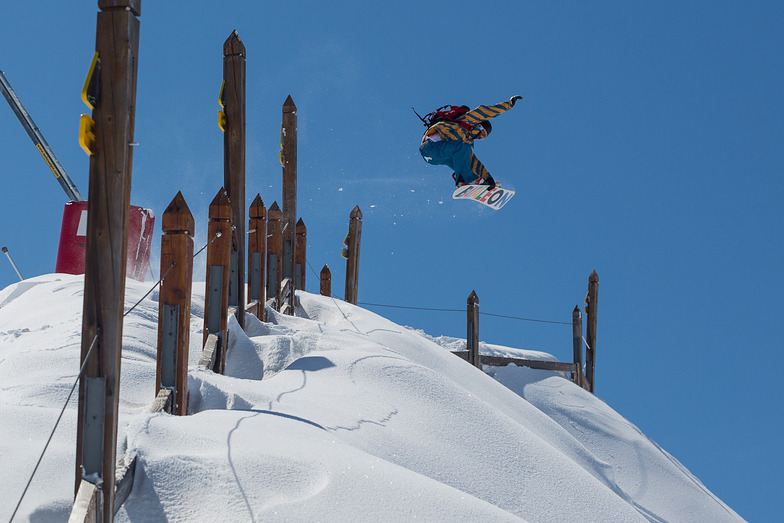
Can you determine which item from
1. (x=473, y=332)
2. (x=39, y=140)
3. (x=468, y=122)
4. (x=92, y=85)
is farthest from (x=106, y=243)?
(x=39, y=140)

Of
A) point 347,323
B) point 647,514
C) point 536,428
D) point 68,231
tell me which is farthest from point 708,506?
point 68,231

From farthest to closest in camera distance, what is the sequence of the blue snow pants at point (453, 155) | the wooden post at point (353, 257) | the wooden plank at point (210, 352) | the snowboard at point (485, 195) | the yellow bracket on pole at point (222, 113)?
the wooden post at point (353, 257) → the snowboard at point (485, 195) → the blue snow pants at point (453, 155) → the yellow bracket on pole at point (222, 113) → the wooden plank at point (210, 352)

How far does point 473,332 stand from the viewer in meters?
10.7

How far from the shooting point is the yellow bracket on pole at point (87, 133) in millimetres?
2758

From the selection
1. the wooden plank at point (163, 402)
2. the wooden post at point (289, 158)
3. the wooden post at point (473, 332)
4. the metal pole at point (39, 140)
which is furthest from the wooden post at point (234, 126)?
the metal pole at point (39, 140)

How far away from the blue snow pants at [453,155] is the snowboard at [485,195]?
15 cm

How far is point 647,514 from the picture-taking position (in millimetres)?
6930

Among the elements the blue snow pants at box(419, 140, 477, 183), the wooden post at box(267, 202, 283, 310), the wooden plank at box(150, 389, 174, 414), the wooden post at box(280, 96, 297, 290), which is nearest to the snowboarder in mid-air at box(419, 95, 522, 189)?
the blue snow pants at box(419, 140, 477, 183)

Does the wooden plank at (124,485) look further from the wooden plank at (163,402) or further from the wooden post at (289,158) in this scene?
the wooden post at (289,158)

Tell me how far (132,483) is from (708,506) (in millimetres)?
6502

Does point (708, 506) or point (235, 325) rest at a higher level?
point (235, 325)

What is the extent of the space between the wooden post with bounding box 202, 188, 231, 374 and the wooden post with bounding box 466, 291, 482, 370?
5.70m

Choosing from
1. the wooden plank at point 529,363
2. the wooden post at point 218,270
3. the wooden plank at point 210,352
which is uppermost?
the wooden post at point 218,270

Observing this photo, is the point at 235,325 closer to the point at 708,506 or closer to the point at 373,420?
the point at 373,420
